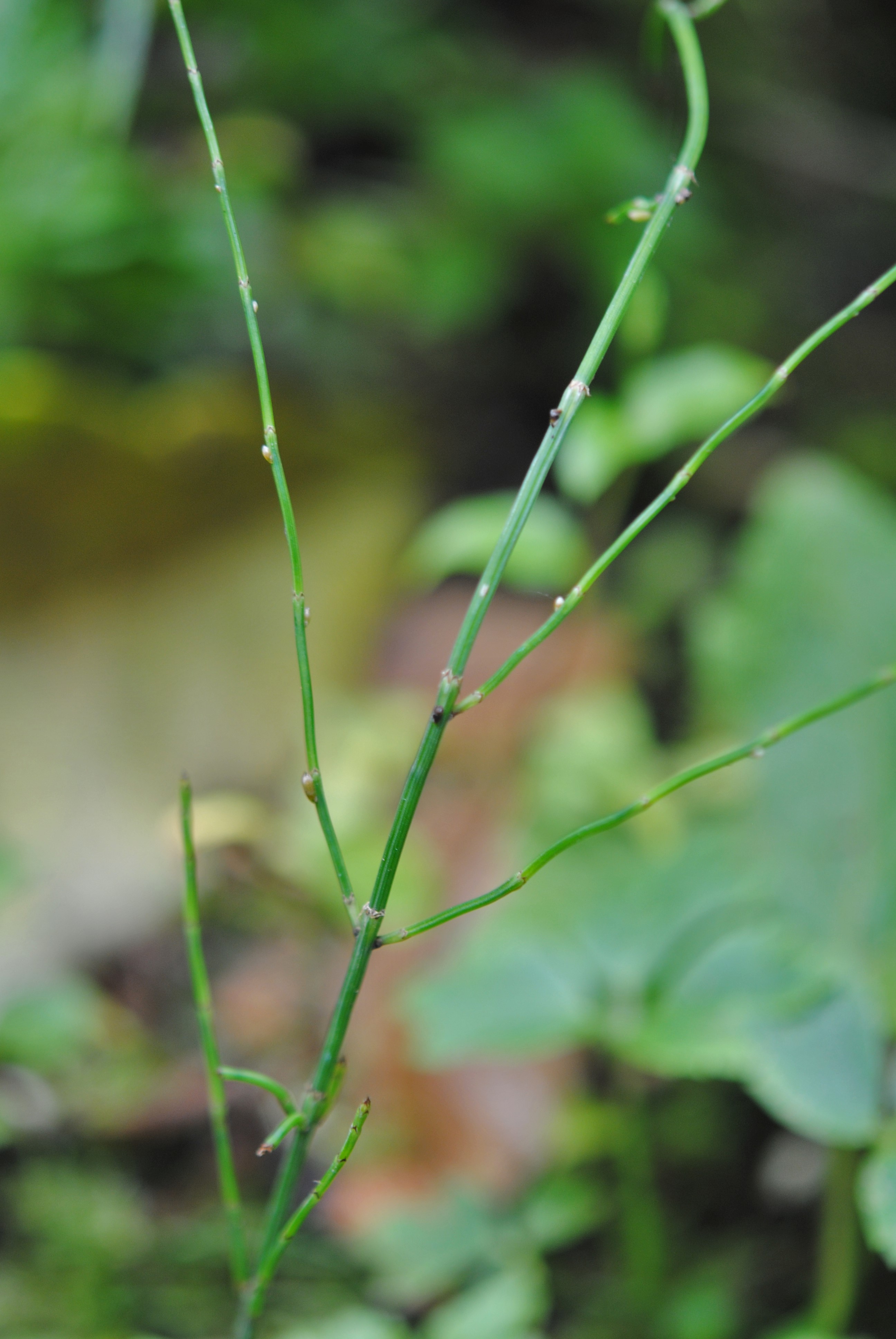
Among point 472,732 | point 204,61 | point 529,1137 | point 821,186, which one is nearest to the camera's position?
point 529,1137

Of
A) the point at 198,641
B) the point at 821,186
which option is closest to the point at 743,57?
the point at 821,186

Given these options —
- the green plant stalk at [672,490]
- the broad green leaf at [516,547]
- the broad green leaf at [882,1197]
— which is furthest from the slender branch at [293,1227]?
the broad green leaf at [516,547]

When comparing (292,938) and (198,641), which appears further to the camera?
(198,641)

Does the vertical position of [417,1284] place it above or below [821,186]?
below

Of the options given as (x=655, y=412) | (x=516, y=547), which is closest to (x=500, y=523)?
(x=516, y=547)

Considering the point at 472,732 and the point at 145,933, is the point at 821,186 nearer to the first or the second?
the point at 472,732

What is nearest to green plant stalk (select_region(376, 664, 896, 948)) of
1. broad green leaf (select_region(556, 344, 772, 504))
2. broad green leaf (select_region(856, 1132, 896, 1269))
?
broad green leaf (select_region(856, 1132, 896, 1269))

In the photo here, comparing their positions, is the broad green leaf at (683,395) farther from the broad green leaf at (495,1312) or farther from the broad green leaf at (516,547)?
the broad green leaf at (495,1312)
